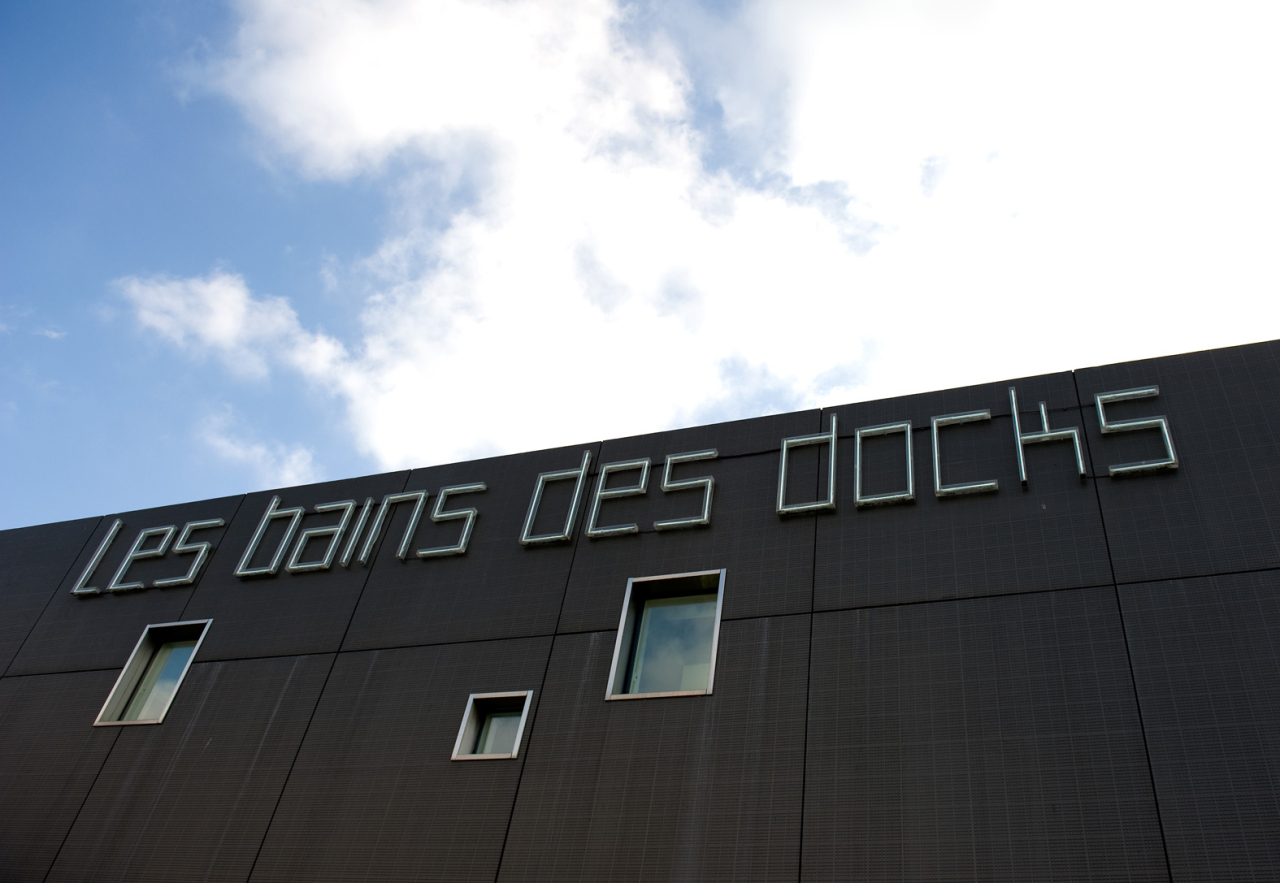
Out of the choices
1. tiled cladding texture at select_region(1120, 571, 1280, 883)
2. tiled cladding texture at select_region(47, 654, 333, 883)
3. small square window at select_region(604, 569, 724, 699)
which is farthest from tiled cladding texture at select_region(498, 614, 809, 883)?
tiled cladding texture at select_region(47, 654, 333, 883)

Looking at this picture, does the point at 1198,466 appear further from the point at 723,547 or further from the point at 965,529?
the point at 723,547

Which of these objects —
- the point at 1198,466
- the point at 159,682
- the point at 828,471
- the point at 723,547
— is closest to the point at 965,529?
the point at 828,471

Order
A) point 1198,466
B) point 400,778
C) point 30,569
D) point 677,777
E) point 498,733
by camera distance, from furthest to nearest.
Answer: point 30,569
point 498,733
point 400,778
point 1198,466
point 677,777

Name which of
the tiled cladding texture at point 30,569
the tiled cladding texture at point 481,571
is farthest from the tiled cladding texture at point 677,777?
the tiled cladding texture at point 30,569

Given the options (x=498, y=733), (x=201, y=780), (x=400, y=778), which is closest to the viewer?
(x=400, y=778)

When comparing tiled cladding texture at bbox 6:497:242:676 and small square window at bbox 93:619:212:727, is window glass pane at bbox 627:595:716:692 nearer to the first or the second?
small square window at bbox 93:619:212:727

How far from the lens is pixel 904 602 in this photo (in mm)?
12617

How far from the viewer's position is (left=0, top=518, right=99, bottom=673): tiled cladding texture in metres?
18.8

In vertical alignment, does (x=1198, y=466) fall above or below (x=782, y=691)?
above

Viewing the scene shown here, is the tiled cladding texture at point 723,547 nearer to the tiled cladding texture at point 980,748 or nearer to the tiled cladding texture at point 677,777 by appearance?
the tiled cladding texture at point 677,777

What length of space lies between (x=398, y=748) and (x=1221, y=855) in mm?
10218

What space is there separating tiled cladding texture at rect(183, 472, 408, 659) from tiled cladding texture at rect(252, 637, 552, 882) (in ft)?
3.77

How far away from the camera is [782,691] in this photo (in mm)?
12477

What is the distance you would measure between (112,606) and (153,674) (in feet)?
6.67
